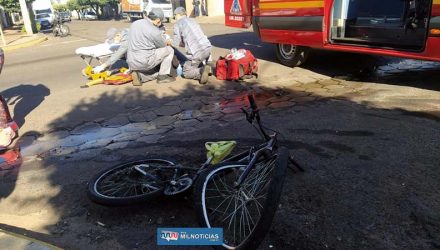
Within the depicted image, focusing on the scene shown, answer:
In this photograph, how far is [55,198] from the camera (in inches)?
144

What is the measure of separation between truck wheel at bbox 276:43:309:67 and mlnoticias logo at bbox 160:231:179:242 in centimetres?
683

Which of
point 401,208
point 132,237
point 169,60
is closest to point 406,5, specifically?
point 169,60

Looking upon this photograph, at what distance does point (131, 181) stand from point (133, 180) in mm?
21

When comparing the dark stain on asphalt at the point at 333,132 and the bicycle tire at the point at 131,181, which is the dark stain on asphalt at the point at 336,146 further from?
the bicycle tire at the point at 131,181

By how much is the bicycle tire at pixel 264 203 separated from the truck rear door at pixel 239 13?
688cm

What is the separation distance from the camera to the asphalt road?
9.50 ft

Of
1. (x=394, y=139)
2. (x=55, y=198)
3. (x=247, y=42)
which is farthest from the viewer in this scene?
(x=247, y=42)

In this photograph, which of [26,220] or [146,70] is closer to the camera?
[26,220]

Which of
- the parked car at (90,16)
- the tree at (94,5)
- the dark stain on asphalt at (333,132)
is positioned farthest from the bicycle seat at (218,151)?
the parked car at (90,16)

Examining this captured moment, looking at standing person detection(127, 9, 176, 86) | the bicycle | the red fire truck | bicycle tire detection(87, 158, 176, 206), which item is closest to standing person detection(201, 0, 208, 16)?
the red fire truck

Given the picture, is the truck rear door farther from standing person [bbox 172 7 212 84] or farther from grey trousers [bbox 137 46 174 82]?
grey trousers [bbox 137 46 174 82]

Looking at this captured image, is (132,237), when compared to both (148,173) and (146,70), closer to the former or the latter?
(148,173)

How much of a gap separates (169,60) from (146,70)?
19.9 inches

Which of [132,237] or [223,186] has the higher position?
[223,186]
